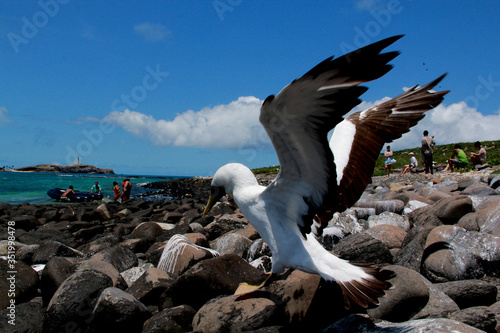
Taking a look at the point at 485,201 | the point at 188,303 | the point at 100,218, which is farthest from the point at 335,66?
the point at 100,218

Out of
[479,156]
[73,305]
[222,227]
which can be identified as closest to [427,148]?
[479,156]

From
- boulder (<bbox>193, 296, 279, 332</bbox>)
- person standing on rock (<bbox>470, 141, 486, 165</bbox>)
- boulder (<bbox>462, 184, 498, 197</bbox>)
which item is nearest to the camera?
boulder (<bbox>193, 296, 279, 332</bbox>)

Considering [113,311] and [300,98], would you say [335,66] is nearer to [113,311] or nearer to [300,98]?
[300,98]

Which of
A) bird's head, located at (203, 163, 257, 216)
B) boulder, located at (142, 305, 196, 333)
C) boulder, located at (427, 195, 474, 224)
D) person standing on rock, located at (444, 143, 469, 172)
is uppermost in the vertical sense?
person standing on rock, located at (444, 143, 469, 172)

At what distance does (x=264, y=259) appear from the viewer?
484cm

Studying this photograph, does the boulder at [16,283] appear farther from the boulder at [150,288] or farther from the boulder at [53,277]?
the boulder at [150,288]

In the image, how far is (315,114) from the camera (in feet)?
8.58

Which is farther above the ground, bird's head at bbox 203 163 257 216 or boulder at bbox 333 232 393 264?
bird's head at bbox 203 163 257 216

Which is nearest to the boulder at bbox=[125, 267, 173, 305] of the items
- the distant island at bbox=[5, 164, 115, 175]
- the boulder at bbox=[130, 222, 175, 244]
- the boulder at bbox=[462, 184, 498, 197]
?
the boulder at bbox=[130, 222, 175, 244]

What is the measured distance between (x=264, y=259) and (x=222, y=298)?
1.40m

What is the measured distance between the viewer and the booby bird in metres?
2.39

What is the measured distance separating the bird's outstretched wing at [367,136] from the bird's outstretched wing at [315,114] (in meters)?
0.73

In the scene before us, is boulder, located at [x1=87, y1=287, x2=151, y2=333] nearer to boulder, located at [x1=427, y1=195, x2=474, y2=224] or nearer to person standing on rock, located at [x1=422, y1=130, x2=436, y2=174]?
Result: boulder, located at [x1=427, y1=195, x2=474, y2=224]

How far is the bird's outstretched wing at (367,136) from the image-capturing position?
3.90m
